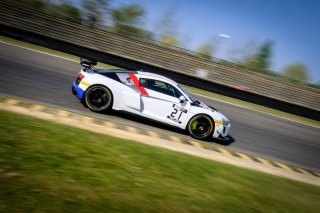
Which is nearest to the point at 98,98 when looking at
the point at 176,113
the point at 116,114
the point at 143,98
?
the point at 116,114

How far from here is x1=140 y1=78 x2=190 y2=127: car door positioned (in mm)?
8797

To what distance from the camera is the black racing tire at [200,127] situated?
916 cm

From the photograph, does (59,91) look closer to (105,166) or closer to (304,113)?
(105,166)

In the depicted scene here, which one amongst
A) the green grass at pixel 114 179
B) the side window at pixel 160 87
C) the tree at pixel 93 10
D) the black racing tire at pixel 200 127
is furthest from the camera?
the tree at pixel 93 10

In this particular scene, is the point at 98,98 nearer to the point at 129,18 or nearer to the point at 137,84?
the point at 137,84

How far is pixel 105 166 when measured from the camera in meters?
5.32

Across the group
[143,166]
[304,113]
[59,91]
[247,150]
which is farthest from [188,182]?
[304,113]

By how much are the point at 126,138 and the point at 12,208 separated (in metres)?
4.13

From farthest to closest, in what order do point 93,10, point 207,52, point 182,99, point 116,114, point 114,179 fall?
point 207,52
point 93,10
point 116,114
point 182,99
point 114,179

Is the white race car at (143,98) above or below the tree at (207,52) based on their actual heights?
below

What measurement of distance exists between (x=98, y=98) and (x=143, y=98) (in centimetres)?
136

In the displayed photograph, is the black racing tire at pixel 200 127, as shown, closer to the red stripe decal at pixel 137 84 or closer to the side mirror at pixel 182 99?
the side mirror at pixel 182 99

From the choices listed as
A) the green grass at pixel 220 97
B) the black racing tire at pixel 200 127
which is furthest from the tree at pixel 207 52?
the black racing tire at pixel 200 127

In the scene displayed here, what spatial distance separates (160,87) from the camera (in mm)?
8984
